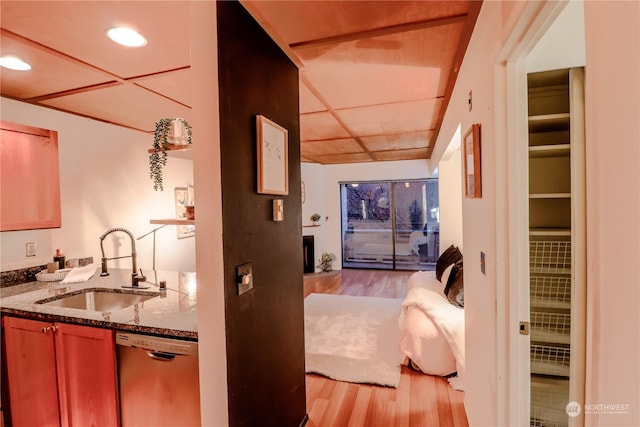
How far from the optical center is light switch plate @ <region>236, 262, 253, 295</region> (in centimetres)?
131

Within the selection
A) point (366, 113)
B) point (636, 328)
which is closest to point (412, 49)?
point (366, 113)

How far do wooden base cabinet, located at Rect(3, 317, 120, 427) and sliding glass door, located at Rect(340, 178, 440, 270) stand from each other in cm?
558

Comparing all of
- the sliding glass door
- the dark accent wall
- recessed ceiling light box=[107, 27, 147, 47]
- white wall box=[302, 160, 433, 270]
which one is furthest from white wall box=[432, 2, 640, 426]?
the sliding glass door

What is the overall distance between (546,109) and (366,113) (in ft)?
4.74

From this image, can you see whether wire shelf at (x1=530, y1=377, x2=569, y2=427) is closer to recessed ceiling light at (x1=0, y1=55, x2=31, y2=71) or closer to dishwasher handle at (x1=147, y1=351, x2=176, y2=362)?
dishwasher handle at (x1=147, y1=351, x2=176, y2=362)

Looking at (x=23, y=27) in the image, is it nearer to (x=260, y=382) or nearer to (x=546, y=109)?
(x=260, y=382)

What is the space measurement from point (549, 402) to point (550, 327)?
1.42 feet

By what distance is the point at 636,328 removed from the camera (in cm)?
48

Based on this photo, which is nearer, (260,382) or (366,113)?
(260,382)

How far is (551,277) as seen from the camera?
1.72 m

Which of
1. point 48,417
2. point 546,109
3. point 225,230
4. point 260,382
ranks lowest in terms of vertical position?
point 48,417

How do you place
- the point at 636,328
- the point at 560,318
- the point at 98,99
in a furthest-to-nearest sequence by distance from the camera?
1. the point at 98,99
2. the point at 560,318
3. the point at 636,328

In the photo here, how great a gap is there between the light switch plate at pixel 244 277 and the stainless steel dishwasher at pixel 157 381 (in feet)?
1.06

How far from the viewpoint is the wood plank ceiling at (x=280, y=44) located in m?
1.32
